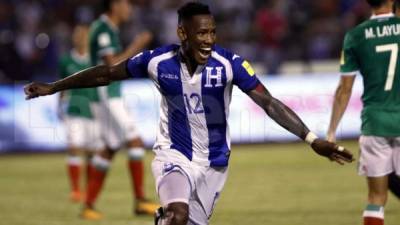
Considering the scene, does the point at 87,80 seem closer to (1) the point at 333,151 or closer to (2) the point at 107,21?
(1) the point at 333,151

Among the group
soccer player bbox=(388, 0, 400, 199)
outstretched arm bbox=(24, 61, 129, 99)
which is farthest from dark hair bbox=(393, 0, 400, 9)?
outstretched arm bbox=(24, 61, 129, 99)

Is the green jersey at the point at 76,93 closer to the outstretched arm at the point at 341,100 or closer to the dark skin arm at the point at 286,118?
the outstretched arm at the point at 341,100

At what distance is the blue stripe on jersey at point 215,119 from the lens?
750 cm

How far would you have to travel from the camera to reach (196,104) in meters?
7.55

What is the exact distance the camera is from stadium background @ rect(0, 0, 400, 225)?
12258 mm

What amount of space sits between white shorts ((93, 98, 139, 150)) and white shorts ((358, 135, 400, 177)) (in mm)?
4277

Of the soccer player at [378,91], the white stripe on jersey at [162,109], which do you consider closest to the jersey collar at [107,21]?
the soccer player at [378,91]

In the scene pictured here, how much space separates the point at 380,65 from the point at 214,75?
66.4 inches

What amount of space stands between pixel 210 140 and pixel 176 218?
85cm

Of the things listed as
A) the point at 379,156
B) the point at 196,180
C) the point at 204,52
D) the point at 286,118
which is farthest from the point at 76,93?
the point at 286,118

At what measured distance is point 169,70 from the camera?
7.54m

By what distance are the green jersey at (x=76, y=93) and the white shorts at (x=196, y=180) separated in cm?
779

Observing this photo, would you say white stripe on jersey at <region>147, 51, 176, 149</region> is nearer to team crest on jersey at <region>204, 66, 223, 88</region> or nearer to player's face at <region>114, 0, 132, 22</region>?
team crest on jersey at <region>204, 66, 223, 88</region>

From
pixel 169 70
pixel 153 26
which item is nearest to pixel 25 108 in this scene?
pixel 153 26
